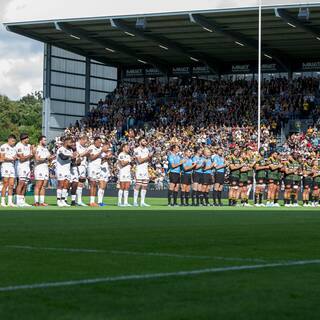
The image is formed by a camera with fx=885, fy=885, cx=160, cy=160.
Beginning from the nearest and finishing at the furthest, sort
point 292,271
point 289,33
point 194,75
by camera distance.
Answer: point 292,271 → point 289,33 → point 194,75

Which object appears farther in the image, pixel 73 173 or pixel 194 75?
pixel 194 75

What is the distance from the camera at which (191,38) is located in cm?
5359

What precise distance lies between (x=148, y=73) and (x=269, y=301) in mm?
57858

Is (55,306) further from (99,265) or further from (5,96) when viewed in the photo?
(5,96)

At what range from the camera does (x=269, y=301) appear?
6.27m

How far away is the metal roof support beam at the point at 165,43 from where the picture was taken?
50400 mm

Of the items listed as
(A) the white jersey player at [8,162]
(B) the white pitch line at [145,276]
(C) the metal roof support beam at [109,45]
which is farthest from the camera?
(C) the metal roof support beam at [109,45]

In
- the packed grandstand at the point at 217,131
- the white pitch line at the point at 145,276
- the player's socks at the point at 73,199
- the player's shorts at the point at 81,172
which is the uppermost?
the packed grandstand at the point at 217,131

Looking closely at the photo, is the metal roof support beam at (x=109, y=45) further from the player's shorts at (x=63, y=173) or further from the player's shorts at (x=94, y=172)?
the player's shorts at (x=63, y=173)

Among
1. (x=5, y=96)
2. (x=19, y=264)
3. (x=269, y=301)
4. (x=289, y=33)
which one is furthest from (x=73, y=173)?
(x=5, y=96)

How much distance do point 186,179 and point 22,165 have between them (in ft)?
25.1

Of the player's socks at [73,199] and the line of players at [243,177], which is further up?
the line of players at [243,177]

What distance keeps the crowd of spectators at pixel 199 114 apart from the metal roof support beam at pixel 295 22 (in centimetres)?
468

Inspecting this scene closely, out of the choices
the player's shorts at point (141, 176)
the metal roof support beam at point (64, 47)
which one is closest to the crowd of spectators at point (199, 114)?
the metal roof support beam at point (64, 47)
